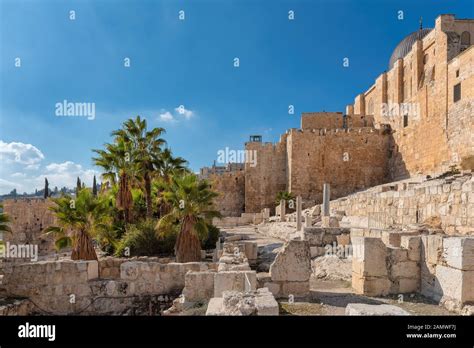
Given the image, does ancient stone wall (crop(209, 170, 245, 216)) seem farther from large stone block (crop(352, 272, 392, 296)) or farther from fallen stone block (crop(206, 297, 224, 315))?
fallen stone block (crop(206, 297, 224, 315))

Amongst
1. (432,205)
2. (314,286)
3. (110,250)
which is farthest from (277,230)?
(314,286)

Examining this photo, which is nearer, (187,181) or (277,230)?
(187,181)

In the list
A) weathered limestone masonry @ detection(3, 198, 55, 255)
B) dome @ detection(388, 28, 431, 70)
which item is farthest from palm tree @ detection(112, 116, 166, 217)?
dome @ detection(388, 28, 431, 70)

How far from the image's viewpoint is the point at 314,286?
21.7 ft

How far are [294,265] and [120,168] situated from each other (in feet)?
37.7

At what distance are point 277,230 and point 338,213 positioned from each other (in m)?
3.55

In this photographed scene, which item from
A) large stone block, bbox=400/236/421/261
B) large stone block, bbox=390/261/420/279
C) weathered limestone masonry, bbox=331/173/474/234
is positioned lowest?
large stone block, bbox=390/261/420/279

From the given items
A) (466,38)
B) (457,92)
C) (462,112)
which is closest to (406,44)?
(466,38)

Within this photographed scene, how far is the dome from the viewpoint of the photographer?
100 feet

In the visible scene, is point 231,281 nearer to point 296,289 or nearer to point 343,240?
point 296,289

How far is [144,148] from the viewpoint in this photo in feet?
53.9

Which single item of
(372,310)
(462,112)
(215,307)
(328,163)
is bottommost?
(215,307)

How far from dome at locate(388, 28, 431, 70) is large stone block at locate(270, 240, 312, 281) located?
31247 mm
